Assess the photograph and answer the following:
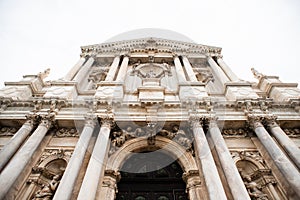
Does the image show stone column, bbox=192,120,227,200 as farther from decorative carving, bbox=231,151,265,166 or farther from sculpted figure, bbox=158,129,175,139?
decorative carving, bbox=231,151,265,166

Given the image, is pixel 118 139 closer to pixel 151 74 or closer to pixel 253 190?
pixel 253 190

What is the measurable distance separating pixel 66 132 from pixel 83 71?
5444 millimetres

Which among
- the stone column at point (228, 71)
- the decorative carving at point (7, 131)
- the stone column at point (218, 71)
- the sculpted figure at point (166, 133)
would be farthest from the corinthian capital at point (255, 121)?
the decorative carving at point (7, 131)

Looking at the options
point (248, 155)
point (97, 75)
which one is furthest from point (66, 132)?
point (248, 155)

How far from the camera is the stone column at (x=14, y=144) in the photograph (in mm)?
6981

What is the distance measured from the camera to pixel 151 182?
813cm

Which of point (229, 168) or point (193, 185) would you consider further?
point (193, 185)

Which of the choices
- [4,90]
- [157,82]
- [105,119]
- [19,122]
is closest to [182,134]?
[105,119]

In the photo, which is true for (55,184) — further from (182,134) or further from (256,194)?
(256,194)

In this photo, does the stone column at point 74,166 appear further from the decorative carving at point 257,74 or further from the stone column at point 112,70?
the decorative carving at point 257,74

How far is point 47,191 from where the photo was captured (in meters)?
6.89

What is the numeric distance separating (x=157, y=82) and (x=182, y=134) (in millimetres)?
4372

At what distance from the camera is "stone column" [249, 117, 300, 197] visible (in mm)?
6332

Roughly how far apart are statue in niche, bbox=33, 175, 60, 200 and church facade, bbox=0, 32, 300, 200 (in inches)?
1.3
